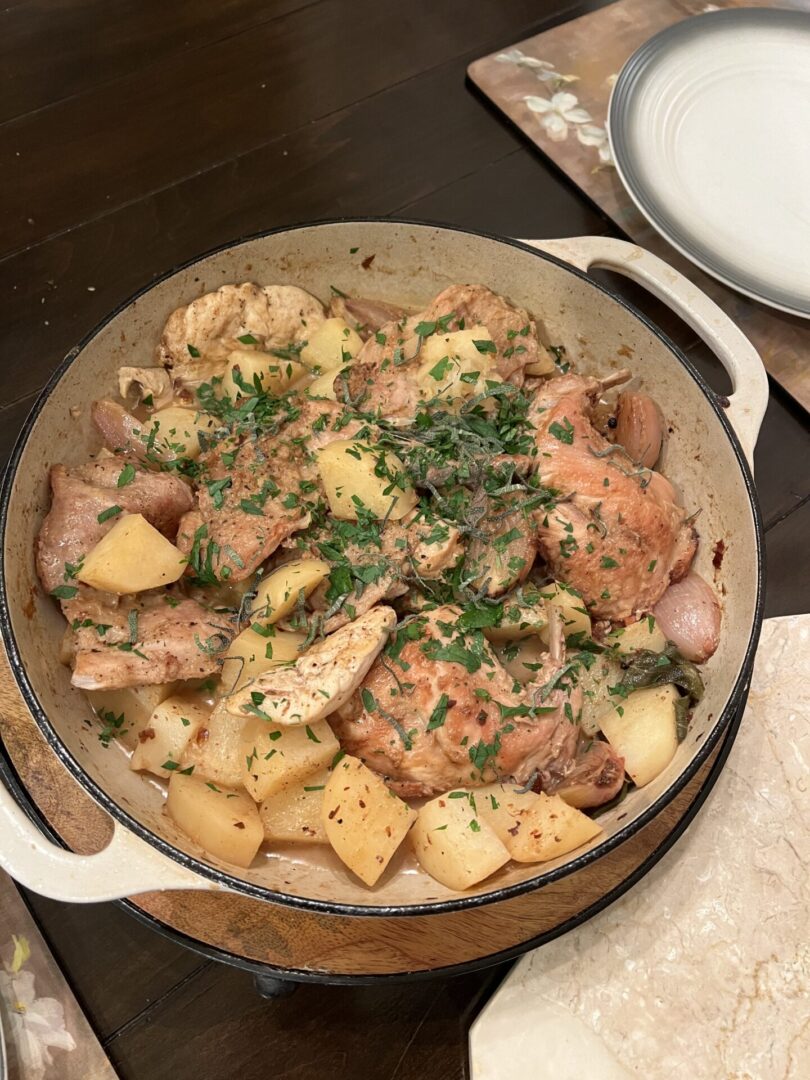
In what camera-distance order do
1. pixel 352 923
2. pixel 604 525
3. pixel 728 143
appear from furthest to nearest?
pixel 728 143 < pixel 604 525 < pixel 352 923

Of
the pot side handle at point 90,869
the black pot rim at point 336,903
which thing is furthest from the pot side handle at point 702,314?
the pot side handle at point 90,869

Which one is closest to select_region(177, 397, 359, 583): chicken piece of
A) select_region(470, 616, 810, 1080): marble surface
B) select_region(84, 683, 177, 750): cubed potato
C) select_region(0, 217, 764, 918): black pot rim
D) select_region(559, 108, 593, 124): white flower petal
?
select_region(84, 683, 177, 750): cubed potato

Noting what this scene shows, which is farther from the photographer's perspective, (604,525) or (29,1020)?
(604,525)

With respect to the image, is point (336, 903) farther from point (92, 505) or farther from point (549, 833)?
point (92, 505)

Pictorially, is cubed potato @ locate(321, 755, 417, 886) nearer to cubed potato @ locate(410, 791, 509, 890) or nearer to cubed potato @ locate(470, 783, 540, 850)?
cubed potato @ locate(410, 791, 509, 890)

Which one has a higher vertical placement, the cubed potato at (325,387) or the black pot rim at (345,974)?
the cubed potato at (325,387)

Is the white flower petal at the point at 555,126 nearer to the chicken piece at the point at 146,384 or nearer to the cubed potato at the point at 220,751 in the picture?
the chicken piece at the point at 146,384

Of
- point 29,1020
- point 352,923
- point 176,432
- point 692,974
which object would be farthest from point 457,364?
point 29,1020
